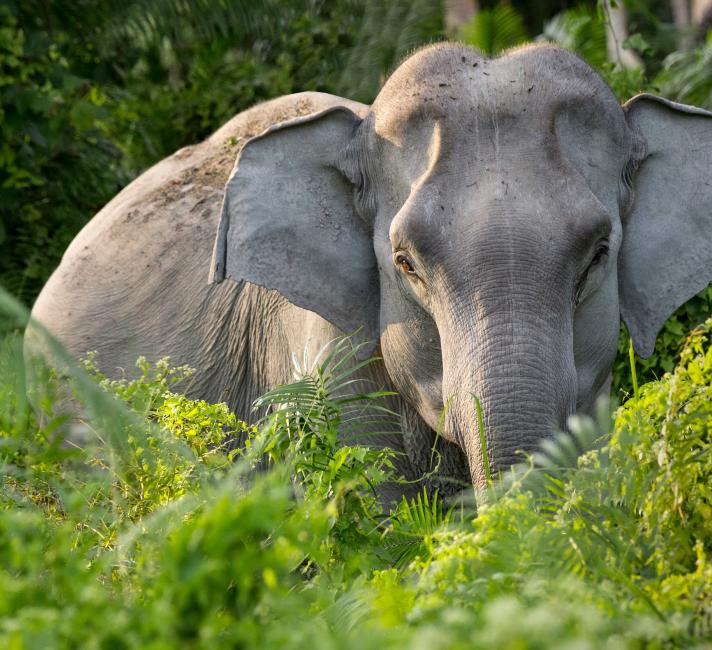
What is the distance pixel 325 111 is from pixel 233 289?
127cm

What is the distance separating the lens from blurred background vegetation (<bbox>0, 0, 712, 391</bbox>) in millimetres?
8180

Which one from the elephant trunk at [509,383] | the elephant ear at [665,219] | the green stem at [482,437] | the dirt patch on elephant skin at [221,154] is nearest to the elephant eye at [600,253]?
the elephant trunk at [509,383]

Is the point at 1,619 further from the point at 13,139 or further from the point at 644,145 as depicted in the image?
the point at 13,139

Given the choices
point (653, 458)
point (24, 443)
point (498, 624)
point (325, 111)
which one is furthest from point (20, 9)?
point (498, 624)

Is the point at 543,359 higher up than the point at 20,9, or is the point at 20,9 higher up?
the point at 20,9

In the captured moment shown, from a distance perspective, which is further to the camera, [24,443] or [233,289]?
[233,289]

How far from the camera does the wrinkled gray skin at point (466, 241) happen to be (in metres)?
4.33

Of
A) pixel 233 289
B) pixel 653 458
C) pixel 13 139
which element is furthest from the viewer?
pixel 13 139

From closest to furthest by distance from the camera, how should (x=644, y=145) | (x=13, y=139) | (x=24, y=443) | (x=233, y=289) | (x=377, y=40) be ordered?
(x=24, y=443) → (x=644, y=145) → (x=233, y=289) → (x=13, y=139) → (x=377, y=40)

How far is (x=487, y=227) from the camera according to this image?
4367 millimetres

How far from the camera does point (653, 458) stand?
342 cm

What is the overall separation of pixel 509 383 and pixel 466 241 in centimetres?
49

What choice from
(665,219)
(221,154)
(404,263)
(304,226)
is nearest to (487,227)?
(404,263)

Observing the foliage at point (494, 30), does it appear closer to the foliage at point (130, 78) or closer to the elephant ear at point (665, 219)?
the foliage at point (130, 78)
